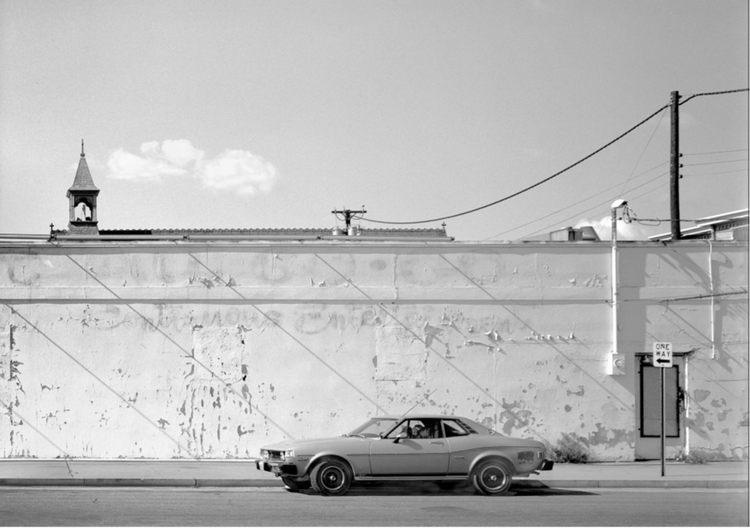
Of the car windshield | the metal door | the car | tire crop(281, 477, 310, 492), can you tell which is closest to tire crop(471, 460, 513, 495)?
the car

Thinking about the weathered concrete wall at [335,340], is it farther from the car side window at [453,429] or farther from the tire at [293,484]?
the car side window at [453,429]

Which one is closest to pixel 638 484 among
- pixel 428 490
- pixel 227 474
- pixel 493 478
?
pixel 493 478

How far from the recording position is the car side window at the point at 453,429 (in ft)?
50.1

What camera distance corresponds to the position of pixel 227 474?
1664cm

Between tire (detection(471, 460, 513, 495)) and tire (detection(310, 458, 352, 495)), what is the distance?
2178mm

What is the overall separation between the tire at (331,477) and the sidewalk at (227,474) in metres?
1.74

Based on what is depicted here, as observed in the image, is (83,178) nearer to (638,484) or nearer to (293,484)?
(293,484)

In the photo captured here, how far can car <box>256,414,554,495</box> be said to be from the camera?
1448cm

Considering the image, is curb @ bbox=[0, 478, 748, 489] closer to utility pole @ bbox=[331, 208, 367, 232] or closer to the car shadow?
the car shadow

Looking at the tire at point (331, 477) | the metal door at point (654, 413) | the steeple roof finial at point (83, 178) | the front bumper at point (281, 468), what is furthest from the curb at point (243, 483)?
the steeple roof finial at point (83, 178)

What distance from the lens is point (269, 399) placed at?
1922 centimetres

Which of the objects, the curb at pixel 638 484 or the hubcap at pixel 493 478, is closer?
the hubcap at pixel 493 478

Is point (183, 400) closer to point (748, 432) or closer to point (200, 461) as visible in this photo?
point (200, 461)

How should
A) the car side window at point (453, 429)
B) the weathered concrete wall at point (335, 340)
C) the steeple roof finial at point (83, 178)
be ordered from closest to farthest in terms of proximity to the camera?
the car side window at point (453, 429) → the weathered concrete wall at point (335, 340) → the steeple roof finial at point (83, 178)
